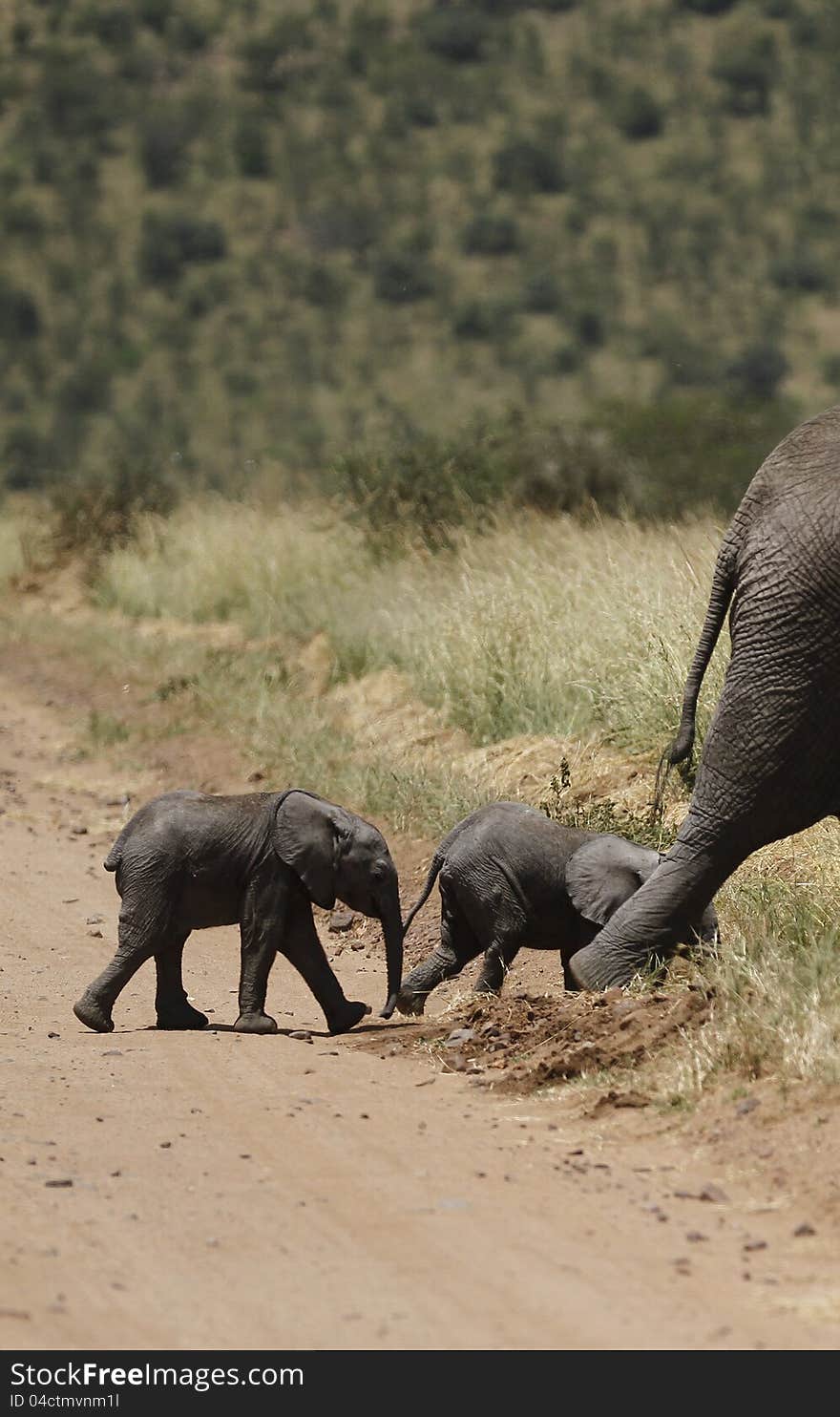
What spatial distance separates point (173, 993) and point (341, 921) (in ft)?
6.83

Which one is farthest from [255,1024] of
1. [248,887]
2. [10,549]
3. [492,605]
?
[10,549]

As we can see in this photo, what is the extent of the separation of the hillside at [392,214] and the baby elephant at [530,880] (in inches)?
1245

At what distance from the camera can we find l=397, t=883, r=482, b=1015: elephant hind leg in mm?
7941

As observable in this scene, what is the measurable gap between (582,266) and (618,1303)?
4251cm

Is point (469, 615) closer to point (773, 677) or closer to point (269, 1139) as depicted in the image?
point (773, 677)

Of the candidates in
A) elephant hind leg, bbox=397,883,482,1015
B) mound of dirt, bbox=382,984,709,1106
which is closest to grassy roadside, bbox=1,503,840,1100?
mound of dirt, bbox=382,984,709,1106

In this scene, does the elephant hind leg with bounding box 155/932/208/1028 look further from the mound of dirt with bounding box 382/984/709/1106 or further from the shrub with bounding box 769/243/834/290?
the shrub with bounding box 769/243/834/290

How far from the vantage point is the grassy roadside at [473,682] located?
6.53m

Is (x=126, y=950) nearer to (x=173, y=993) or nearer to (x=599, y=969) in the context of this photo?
(x=173, y=993)

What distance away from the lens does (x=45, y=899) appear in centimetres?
1049

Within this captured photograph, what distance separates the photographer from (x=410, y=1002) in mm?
7953

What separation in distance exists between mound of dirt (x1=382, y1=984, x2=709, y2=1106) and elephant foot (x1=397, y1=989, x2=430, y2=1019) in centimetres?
47

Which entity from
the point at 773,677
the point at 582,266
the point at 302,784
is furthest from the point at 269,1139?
the point at 582,266

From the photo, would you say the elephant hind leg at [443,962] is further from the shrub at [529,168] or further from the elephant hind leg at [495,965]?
the shrub at [529,168]
